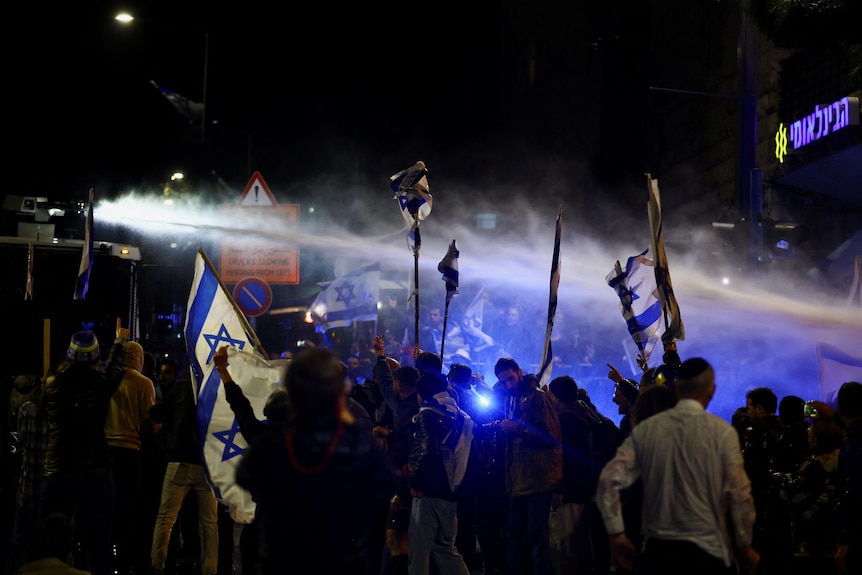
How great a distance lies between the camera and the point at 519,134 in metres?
32.6

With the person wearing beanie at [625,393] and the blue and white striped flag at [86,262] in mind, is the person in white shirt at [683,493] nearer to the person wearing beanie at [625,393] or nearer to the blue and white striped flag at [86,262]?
the person wearing beanie at [625,393]

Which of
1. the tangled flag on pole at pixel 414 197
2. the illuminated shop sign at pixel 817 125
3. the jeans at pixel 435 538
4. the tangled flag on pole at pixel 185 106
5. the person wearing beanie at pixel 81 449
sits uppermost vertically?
the tangled flag on pole at pixel 185 106

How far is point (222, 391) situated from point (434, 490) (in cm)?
175

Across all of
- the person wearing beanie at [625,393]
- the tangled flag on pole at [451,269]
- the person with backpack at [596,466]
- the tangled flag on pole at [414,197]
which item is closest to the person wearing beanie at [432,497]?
the person with backpack at [596,466]

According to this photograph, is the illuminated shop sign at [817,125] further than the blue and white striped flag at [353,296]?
No

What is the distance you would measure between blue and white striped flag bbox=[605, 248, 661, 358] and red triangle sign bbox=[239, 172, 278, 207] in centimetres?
483

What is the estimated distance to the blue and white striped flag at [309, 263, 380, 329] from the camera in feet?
62.1

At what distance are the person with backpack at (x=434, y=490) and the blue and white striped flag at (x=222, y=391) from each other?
1.17 metres

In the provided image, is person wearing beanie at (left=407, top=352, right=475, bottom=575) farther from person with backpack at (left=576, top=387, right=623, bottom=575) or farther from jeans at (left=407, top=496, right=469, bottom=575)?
person with backpack at (left=576, top=387, right=623, bottom=575)

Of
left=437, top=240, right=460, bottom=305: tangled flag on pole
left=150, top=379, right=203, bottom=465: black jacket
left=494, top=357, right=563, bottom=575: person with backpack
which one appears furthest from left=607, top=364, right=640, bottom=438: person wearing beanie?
left=150, top=379, right=203, bottom=465: black jacket

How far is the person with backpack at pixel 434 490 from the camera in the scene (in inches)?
284

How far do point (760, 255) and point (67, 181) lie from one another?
13545 millimetres

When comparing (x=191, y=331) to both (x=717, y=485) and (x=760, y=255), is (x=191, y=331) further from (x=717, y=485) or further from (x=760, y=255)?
(x=760, y=255)

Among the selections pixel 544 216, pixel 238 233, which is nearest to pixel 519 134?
pixel 544 216
